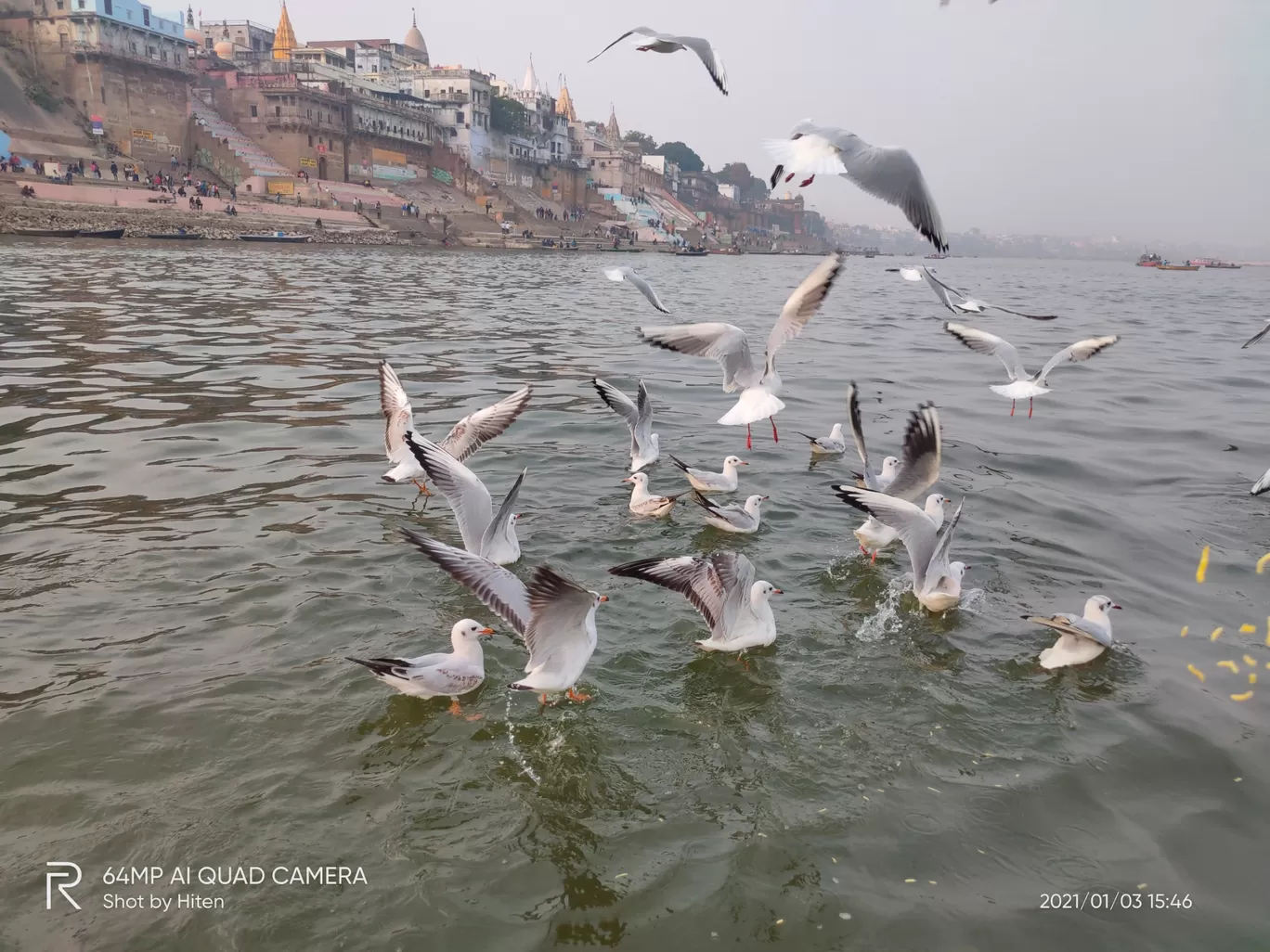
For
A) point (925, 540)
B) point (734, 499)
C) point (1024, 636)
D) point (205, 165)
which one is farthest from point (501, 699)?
point (205, 165)

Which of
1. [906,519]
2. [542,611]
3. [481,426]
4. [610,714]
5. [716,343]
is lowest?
[610,714]

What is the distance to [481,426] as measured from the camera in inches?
271

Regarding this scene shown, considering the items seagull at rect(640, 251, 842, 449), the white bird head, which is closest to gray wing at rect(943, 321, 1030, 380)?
seagull at rect(640, 251, 842, 449)

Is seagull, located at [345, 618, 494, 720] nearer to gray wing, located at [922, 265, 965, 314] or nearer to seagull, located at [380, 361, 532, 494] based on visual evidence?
seagull, located at [380, 361, 532, 494]

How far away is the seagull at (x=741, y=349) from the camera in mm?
6688

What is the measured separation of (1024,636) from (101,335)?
1445 centimetres

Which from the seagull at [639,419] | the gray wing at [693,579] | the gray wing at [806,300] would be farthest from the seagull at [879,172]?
the seagull at [639,419]

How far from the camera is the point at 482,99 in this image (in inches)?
3504

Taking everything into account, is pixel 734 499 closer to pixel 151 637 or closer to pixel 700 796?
pixel 700 796

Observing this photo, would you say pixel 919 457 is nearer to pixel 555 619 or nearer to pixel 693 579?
pixel 693 579

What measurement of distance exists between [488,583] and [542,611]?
48 centimetres

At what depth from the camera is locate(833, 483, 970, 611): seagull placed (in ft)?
17.5

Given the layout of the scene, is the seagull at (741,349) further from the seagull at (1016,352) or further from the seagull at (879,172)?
the seagull at (1016,352)

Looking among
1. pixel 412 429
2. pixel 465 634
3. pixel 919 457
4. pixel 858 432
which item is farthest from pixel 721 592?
pixel 412 429
